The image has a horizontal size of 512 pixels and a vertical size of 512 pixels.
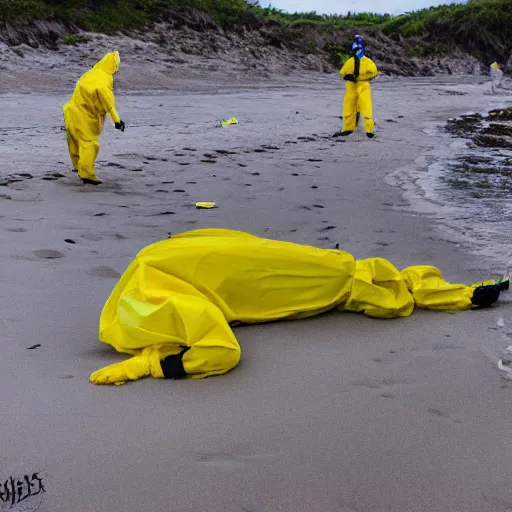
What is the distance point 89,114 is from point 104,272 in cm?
329

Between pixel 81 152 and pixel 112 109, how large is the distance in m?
0.53

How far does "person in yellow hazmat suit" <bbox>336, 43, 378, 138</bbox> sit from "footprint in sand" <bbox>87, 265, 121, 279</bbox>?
25.5 feet

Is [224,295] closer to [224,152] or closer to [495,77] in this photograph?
[224,152]

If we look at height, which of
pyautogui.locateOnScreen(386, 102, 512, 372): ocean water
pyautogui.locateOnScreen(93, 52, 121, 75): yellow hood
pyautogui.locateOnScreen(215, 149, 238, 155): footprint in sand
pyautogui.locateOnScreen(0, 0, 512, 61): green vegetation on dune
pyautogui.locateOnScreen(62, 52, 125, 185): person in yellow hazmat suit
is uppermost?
pyautogui.locateOnScreen(0, 0, 512, 61): green vegetation on dune

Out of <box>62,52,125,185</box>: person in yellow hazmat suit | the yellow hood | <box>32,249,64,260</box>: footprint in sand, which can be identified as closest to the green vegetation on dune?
the yellow hood

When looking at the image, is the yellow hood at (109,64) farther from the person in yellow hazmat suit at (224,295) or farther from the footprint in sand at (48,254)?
the person in yellow hazmat suit at (224,295)

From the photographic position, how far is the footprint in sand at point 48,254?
4141mm

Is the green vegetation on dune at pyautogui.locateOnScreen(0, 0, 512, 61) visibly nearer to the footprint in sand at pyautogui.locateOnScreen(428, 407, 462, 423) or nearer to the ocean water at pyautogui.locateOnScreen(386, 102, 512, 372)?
the ocean water at pyautogui.locateOnScreen(386, 102, 512, 372)

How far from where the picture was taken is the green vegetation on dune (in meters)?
21.2

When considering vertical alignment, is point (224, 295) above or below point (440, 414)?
Result: above

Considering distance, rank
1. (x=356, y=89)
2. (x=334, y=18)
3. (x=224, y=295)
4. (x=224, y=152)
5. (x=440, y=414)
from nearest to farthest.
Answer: (x=440, y=414) < (x=224, y=295) < (x=224, y=152) < (x=356, y=89) < (x=334, y=18)

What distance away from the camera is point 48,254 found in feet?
13.7

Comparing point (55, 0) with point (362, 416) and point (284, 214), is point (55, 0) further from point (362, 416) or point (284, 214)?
point (362, 416)

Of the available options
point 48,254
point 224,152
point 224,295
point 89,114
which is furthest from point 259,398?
point 224,152
